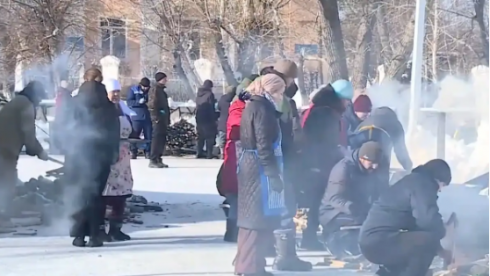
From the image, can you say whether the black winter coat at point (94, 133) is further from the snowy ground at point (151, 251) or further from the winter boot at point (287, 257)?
the winter boot at point (287, 257)

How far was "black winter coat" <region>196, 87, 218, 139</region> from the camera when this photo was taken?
692 inches

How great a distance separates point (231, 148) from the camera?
7.98m

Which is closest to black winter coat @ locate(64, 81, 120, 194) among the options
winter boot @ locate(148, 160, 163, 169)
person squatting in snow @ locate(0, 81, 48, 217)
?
person squatting in snow @ locate(0, 81, 48, 217)

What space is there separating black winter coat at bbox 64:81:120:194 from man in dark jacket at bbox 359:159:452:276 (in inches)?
111

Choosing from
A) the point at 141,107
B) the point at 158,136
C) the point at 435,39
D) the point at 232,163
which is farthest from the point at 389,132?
the point at 435,39

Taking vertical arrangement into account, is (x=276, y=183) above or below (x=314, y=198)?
above

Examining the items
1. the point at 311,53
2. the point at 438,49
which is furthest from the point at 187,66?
the point at 438,49

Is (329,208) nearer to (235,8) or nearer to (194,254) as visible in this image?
(194,254)

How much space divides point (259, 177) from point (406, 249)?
1.21 m

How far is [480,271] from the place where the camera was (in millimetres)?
6754

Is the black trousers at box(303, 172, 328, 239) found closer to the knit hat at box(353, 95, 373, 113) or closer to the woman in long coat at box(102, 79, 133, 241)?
the knit hat at box(353, 95, 373, 113)

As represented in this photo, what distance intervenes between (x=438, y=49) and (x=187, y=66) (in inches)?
329

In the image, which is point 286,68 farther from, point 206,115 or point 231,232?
point 206,115

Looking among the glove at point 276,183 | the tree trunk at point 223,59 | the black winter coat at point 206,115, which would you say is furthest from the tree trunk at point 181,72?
the glove at point 276,183
